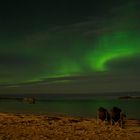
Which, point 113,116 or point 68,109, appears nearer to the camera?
point 113,116

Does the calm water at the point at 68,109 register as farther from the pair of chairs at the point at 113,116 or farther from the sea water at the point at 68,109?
the pair of chairs at the point at 113,116

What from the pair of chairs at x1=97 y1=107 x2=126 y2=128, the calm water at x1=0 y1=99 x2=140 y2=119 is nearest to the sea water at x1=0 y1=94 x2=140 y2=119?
the calm water at x1=0 y1=99 x2=140 y2=119

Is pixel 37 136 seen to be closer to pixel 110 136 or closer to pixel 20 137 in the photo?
pixel 20 137

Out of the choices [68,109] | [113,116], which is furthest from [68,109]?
[113,116]

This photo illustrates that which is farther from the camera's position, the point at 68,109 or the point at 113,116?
the point at 68,109

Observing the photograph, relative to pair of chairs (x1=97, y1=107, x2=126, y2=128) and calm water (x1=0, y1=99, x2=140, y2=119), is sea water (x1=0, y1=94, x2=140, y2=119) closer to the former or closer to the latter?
calm water (x1=0, y1=99, x2=140, y2=119)

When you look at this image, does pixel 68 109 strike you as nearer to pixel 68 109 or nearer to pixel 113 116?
pixel 68 109

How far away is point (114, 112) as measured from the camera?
26.8 metres

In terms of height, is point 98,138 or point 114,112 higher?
point 114,112

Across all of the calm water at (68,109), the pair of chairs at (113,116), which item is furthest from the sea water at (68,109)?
the pair of chairs at (113,116)

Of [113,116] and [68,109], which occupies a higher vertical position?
[68,109]

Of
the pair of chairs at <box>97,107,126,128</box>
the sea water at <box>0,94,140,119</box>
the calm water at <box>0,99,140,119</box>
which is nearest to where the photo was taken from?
the pair of chairs at <box>97,107,126,128</box>

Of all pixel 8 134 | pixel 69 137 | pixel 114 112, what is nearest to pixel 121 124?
pixel 114 112

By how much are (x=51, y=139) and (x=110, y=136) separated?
3457 mm
